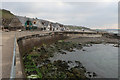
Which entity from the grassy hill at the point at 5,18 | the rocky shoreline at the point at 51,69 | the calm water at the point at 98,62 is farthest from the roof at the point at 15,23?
the calm water at the point at 98,62

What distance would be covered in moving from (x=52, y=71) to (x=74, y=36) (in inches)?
1145

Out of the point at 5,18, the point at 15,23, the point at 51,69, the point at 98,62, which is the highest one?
the point at 5,18

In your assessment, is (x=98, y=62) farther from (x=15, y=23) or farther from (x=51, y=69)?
(x=15, y=23)

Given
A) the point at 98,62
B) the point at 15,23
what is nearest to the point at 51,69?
the point at 98,62

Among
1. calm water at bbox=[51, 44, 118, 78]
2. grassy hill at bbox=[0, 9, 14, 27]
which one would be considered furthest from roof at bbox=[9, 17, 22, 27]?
calm water at bbox=[51, 44, 118, 78]

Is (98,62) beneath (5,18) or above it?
beneath

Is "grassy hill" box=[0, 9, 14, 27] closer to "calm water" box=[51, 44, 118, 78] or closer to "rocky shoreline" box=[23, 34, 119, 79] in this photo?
"rocky shoreline" box=[23, 34, 119, 79]

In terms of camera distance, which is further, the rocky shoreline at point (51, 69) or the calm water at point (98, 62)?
the calm water at point (98, 62)

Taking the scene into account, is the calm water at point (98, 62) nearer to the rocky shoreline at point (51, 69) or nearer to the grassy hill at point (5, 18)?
the rocky shoreline at point (51, 69)

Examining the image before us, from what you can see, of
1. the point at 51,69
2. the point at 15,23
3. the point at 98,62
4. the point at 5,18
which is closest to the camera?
the point at 51,69

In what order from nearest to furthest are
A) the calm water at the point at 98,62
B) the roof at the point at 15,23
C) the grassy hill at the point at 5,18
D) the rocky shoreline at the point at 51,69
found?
the rocky shoreline at the point at 51,69 < the calm water at the point at 98,62 < the roof at the point at 15,23 < the grassy hill at the point at 5,18

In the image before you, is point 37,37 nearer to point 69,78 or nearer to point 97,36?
point 69,78

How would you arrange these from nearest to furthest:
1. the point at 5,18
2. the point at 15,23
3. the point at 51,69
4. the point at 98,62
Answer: the point at 51,69
the point at 98,62
the point at 15,23
the point at 5,18

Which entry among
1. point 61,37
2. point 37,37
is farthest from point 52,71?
point 61,37
